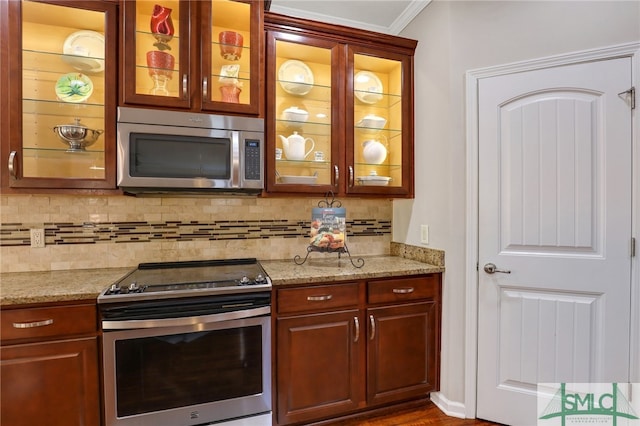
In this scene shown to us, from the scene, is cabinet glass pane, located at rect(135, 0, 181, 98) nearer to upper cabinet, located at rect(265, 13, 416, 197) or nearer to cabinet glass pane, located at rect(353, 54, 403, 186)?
upper cabinet, located at rect(265, 13, 416, 197)

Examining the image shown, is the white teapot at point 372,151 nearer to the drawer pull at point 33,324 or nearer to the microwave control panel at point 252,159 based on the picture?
the microwave control panel at point 252,159

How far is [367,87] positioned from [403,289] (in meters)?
1.49

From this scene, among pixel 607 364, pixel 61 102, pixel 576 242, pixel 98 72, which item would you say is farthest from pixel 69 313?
pixel 607 364

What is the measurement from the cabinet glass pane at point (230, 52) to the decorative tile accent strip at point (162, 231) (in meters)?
0.87

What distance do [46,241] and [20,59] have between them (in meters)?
1.02

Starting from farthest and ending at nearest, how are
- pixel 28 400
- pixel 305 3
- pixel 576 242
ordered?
pixel 305 3
pixel 576 242
pixel 28 400

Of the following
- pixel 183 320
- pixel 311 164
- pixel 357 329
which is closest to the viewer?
pixel 183 320

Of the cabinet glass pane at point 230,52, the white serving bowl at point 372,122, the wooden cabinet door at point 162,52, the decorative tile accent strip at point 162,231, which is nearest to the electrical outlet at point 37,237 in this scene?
the decorative tile accent strip at point 162,231

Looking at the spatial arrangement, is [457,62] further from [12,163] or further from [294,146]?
[12,163]

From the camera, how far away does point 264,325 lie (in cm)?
163

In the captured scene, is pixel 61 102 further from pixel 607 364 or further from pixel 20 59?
pixel 607 364

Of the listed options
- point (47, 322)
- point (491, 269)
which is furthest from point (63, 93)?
point (491, 269)

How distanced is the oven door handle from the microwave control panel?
0.77 metres

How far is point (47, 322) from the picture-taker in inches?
54.0
